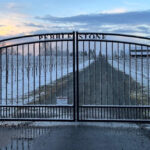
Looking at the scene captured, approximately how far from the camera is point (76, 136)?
7.65 metres

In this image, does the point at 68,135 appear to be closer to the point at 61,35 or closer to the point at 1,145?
the point at 1,145

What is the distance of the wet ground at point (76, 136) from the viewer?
6.84m

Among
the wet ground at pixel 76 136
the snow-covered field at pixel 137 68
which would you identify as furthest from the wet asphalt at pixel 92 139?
the snow-covered field at pixel 137 68

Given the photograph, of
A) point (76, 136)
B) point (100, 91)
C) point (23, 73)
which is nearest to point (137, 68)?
point (100, 91)

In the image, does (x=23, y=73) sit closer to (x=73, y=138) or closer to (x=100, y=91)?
(x=73, y=138)

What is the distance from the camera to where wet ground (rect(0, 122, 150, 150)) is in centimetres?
684

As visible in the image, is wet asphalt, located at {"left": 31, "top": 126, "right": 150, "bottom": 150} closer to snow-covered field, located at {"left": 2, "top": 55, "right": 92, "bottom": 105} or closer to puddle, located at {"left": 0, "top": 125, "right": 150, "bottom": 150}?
puddle, located at {"left": 0, "top": 125, "right": 150, "bottom": 150}

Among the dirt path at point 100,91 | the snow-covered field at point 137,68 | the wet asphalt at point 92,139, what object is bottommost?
the wet asphalt at point 92,139

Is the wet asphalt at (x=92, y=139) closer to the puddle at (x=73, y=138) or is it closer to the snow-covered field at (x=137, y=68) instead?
the puddle at (x=73, y=138)

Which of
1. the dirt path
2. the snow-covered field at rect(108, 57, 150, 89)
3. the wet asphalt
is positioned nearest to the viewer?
the wet asphalt

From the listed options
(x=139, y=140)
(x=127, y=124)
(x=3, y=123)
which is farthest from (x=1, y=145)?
(x=127, y=124)

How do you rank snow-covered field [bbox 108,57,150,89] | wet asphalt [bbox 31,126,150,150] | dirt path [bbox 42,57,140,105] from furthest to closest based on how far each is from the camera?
dirt path [bbox 42,57,140,105], snow-covered field [bbox 108,57,150,89], wet asphalt [bbox 31,126,150,150]

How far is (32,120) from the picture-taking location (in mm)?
9055

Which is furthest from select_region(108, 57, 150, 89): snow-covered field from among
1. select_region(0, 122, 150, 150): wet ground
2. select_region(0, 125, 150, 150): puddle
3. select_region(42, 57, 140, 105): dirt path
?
select_region(0, 125, 150, 150): puddle
